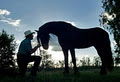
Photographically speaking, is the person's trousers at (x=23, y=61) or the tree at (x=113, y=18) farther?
the tree at (x=113, y=18)

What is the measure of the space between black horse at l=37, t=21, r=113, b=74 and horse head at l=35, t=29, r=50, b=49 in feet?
0.21

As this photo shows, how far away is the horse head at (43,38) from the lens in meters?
14.0

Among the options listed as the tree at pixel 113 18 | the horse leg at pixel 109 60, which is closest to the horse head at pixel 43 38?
the horse leg at pixel 109 60

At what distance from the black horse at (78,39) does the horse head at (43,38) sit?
0.06m

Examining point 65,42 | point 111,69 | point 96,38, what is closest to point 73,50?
point 65,42

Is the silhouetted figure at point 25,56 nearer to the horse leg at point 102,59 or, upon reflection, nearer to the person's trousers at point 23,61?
the person's trousers at point 23,61

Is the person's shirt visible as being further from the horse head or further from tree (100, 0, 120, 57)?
tree (100, 0, 120, 57)

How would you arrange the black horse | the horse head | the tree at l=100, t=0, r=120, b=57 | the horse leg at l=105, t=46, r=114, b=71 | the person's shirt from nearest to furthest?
the person's shirt < the horse head < the black horse < the horse leg at l=105, t=46, r=114, b=71 < the tree at l=100, t=0, r=120, b=57

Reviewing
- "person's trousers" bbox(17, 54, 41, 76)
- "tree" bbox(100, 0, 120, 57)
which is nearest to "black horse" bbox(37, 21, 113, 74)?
"person's trousers" bbox(17, 54, 41, 76)

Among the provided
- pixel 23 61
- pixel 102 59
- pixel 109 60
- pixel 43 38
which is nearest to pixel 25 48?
pixel 23 61

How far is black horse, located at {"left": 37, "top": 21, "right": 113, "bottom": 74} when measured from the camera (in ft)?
48.7

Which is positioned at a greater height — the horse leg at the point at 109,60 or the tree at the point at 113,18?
the tree at the point at 113,18

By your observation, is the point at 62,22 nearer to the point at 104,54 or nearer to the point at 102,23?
the point at 104,54

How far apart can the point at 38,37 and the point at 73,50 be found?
→ 7.93 ft
